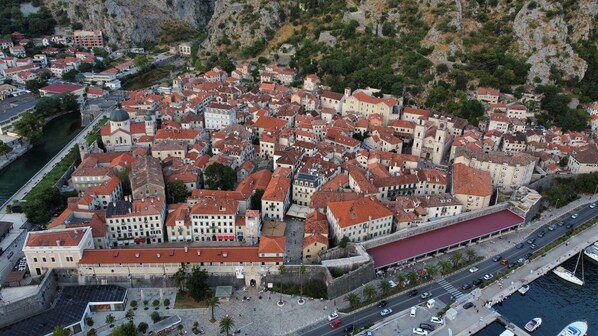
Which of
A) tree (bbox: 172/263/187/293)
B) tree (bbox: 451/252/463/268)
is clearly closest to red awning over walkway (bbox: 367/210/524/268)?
tree (bbox: 451/252/463/268)

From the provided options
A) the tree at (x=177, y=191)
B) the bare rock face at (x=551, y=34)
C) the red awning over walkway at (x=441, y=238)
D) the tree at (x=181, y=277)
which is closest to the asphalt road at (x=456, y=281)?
the red awning over walkway at (x=441, y=238)

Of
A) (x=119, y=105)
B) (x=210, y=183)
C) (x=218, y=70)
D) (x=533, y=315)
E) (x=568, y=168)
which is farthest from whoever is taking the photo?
(x=218, y=70)

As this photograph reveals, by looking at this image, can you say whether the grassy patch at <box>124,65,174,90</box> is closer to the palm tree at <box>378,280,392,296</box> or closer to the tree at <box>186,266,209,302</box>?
the tree at <box>186,266,209,302</box>

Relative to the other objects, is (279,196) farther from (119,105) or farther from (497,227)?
(119,105)

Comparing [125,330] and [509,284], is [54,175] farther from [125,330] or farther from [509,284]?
[509,284]

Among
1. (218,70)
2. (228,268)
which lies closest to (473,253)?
(228,268)

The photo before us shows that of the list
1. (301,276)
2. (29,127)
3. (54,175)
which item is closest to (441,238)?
(301,276)
